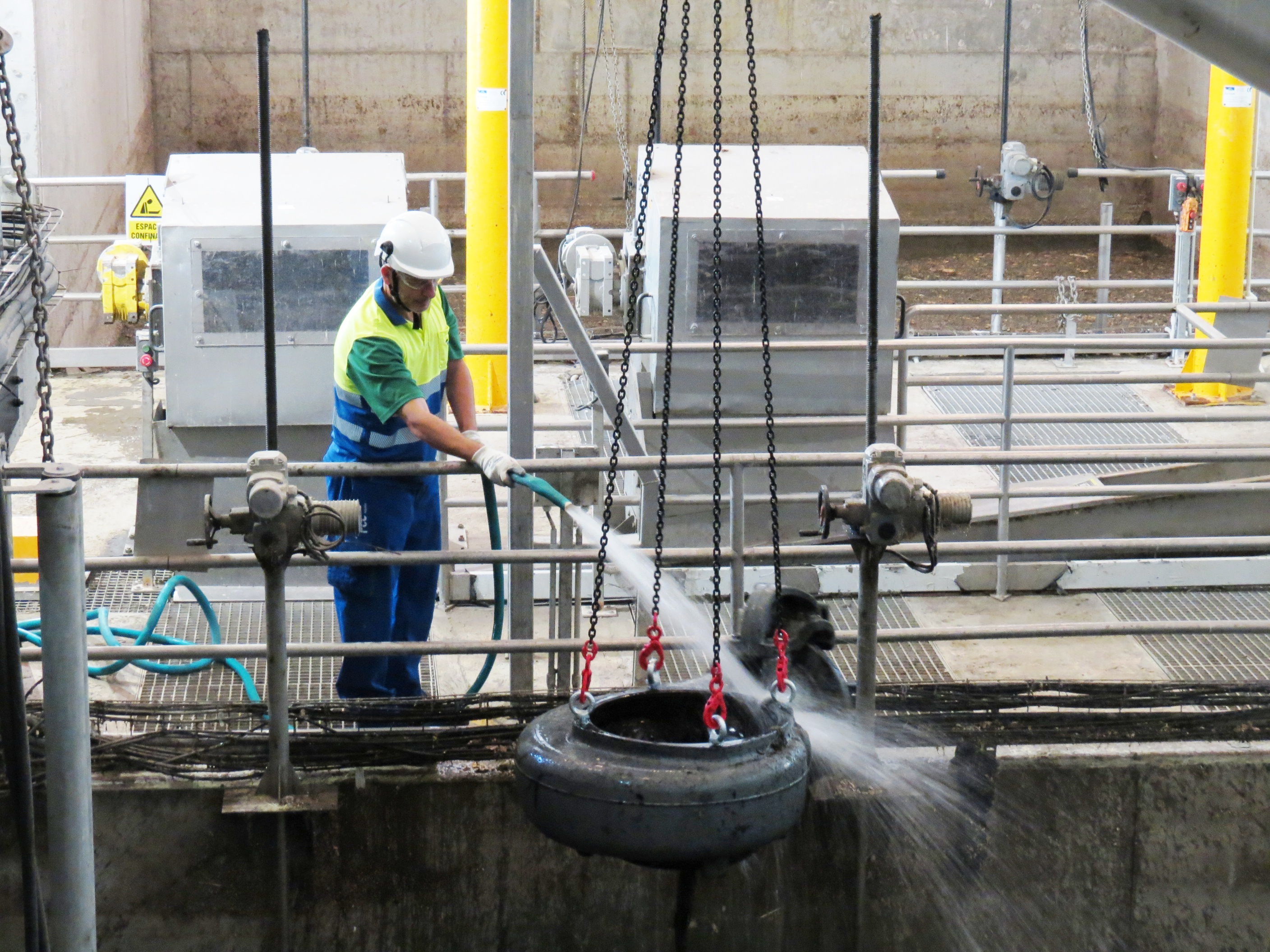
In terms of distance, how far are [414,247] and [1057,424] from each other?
4698 mm

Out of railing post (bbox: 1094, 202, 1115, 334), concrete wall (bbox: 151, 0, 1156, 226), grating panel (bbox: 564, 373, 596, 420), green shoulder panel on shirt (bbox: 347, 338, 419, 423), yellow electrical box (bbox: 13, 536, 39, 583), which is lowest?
yellow electrical box (bbox: 13, 536, 39, 583)

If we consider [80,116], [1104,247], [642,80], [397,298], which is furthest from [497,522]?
[642,80]

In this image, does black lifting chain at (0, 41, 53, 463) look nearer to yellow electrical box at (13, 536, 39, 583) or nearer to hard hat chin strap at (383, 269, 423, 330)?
hard hat chin strap at (383, 269, 423, 330)

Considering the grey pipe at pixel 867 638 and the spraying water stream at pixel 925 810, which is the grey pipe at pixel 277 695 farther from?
the grey pipe at pixel 867 638

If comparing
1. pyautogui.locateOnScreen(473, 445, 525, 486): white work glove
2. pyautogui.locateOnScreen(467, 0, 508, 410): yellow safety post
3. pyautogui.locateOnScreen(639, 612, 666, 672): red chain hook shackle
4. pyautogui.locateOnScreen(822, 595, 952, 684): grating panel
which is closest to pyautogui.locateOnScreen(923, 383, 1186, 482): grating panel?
pyautogui.locateOnScreen(822, 595, 952, 684): grating panel

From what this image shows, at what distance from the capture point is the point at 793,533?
21.6 ft

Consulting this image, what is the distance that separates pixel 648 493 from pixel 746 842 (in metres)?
3.12

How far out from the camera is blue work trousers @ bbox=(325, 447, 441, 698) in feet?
14.9

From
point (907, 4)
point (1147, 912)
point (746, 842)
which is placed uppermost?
point (907, 4)

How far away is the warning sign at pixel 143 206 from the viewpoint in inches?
307

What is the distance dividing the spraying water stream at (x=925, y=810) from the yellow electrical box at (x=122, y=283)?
3210 mm

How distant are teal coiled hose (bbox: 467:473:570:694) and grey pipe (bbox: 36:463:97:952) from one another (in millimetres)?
1393

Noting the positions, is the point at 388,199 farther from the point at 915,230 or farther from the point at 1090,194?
the point at 1090,194

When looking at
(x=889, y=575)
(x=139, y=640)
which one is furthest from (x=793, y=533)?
(x=139, y=640)
